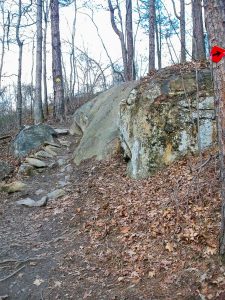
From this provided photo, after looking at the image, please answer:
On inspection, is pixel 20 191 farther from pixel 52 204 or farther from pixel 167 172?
pixel 167 172

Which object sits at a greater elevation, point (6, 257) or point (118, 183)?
point (118, 183)

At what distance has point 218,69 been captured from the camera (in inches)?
159

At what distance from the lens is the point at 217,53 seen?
4.00m

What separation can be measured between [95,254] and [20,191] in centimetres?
388

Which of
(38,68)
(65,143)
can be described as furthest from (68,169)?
(38,68)

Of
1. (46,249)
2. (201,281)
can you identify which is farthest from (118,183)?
(201,281)

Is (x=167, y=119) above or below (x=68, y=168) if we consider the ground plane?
above

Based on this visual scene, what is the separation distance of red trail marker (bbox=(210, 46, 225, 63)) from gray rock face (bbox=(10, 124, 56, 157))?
26.6ft

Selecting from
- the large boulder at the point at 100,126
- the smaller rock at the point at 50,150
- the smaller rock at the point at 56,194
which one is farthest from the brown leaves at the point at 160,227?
the smaller rock at the point at 50,150

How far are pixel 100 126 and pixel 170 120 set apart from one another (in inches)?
144

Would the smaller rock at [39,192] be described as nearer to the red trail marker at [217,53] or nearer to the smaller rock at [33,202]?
the smaller rock at [33,202]

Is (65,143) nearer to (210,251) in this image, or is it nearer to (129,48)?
(129,48)

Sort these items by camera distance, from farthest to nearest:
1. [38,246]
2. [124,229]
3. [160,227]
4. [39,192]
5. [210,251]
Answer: [39,192] < [38,246] < [124,229] < [160,227] < [210,251]

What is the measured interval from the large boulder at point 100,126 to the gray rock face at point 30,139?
1.26 meters
